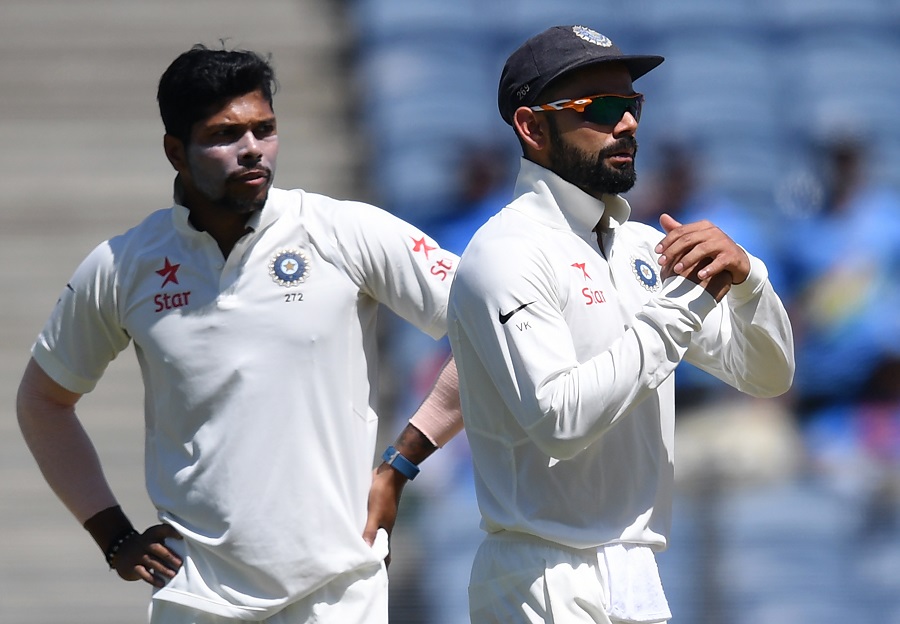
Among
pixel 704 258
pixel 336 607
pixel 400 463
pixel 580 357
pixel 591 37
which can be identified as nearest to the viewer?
pixel 704 258

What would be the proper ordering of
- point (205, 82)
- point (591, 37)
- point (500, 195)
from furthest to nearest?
point (500, 195)
point (205, 82)
point (591, 37)

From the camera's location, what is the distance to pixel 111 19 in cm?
834

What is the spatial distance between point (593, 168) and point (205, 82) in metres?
0.85

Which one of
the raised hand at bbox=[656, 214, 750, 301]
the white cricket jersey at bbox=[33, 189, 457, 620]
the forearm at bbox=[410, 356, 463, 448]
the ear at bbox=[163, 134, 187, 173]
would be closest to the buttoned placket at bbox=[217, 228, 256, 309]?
the white cricket jersey at bbox=[33, 189, 457, 620]

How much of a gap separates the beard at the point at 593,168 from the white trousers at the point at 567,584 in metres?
0.68

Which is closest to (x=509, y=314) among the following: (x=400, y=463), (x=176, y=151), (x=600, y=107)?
(x=600, y=107)

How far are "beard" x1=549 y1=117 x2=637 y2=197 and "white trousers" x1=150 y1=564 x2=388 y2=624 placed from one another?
91 centimetres

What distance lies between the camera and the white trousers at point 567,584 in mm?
2744

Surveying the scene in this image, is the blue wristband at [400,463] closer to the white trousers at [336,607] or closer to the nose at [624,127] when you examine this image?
the white trousers at [336,607]

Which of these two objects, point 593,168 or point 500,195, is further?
point 500,195

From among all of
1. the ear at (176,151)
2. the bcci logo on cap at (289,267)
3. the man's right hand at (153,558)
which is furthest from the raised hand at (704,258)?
the man's right hand at (153,558)

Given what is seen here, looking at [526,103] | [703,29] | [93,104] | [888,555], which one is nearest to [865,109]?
[703,29]

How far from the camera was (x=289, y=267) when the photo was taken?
3156 millimetres

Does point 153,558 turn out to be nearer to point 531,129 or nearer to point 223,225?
point 223,225
